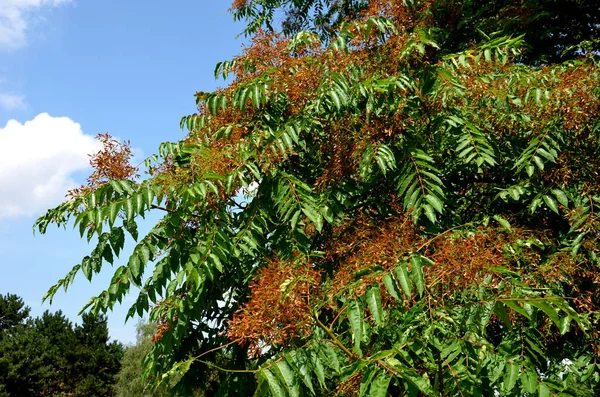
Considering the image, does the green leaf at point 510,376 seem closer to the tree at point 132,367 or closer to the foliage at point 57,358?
the tree at point 132,367

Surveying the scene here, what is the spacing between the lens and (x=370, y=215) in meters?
3.55

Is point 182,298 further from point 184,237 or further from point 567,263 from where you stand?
point 567,263

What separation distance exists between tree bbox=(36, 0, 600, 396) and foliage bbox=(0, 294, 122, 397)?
28.3 m

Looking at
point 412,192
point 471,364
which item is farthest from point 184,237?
point 471,364

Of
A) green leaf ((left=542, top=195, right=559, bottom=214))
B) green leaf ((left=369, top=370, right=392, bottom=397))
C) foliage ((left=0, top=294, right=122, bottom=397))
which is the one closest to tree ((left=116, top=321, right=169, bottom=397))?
foliage ((left=0, top=294, right=122, bottom=397))

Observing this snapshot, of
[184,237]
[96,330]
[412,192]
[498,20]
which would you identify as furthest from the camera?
[96,330]

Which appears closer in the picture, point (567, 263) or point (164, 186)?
point (567, 263)

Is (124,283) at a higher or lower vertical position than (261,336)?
higher

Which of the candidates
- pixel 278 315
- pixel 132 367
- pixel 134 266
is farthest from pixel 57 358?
pixel 278 315

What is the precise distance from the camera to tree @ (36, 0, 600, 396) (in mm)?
2354

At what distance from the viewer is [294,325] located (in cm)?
227

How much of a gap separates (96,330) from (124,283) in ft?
104

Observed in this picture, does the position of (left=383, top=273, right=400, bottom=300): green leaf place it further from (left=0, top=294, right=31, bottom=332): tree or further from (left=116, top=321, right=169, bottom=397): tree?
(left=0, top=294, right=31, bottom=332): tree

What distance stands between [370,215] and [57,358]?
105ft
